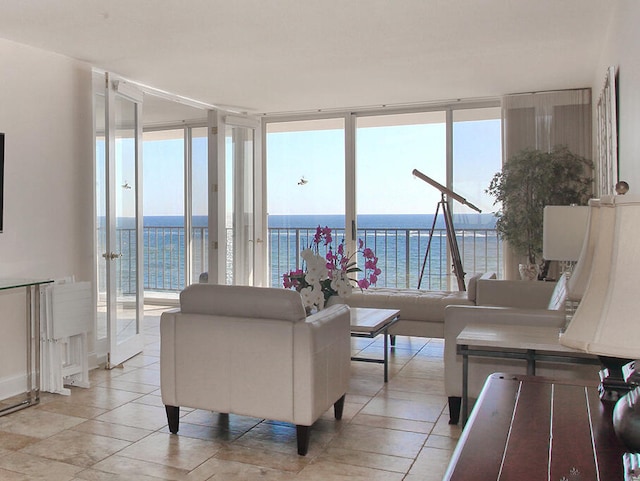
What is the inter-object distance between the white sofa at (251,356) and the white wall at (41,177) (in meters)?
1.61

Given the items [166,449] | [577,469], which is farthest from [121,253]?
[577,469]

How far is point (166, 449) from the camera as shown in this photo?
2.96m

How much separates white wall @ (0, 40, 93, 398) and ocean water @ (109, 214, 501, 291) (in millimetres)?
476

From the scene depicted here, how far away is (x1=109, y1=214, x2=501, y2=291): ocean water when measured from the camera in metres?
6.27

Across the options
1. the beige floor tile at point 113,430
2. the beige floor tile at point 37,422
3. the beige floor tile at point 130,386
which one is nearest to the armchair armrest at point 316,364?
the beige floor tile at point 113,430

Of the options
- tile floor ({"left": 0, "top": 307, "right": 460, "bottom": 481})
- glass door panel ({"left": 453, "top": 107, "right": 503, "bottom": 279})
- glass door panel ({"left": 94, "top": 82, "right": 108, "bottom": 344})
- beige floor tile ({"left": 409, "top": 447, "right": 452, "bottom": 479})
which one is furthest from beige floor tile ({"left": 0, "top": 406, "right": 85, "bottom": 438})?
glass door panel ({"left": 453, "top": 107, "right": 503, "bottom": 279})

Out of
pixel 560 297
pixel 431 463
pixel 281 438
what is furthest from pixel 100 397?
pixel 560 297

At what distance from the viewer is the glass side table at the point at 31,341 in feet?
11.9

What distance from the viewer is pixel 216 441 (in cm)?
306

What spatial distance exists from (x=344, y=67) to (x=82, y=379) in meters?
3.09

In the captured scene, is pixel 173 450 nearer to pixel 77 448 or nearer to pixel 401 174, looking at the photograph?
pixel 77 448

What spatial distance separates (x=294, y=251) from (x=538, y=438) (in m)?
6.54

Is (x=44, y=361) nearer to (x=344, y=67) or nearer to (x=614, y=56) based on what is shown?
(x=344, y=67)

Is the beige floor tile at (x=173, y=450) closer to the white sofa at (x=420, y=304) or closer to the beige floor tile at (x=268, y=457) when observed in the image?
the beige floor tile at (x=268, y=457)
